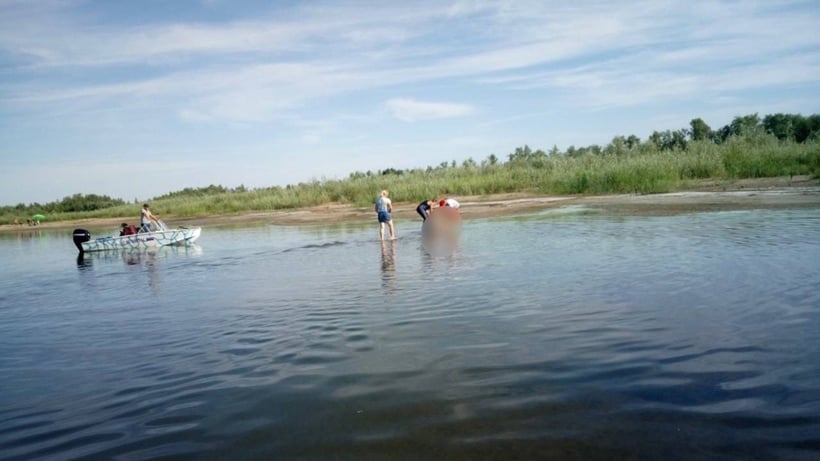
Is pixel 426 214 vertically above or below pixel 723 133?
below

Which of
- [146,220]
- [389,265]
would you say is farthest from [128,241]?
[389,265]

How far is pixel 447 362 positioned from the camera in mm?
5875

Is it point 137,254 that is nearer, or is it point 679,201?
point 137,254

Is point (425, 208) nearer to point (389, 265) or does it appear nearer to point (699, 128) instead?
point (389, 265)

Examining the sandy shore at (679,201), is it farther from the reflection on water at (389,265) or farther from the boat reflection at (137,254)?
the boat reflection at (137,254)

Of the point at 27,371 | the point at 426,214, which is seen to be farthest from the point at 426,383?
the point at 426,214

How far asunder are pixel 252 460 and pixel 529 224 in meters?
18.8

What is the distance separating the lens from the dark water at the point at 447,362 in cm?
417

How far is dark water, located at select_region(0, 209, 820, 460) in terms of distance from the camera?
4.17 m

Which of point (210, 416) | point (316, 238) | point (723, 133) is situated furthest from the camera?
point (723, 133)

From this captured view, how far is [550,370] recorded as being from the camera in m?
5.39

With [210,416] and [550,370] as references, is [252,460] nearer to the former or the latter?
[210,416]

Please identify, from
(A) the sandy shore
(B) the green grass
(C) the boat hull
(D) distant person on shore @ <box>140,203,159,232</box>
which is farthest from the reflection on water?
(B) the green grass

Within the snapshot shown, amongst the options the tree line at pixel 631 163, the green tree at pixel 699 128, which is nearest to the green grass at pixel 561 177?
the tree line at pixel 631 163
